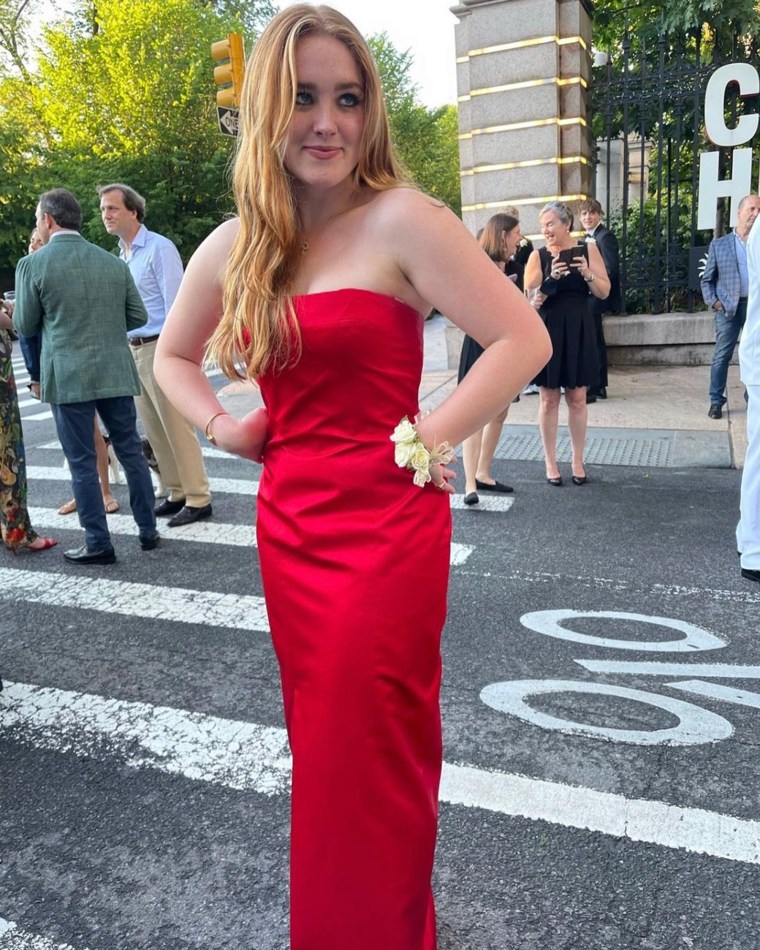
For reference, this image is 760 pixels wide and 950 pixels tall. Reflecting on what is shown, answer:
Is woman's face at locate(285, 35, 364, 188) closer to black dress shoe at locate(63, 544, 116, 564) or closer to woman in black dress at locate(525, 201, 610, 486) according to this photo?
black dress shoe at locate(63, 544, 116, 564)

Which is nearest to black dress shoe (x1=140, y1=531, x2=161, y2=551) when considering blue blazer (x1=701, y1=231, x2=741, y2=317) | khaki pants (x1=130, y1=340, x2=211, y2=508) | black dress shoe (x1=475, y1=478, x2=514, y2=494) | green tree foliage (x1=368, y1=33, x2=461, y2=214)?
khaki pants (x1=130, y1=340, x2=211, y2=508)

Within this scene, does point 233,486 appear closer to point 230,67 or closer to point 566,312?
point 566,312

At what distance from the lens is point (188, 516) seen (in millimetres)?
6113

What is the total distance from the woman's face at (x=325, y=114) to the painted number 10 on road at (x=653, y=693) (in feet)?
7.26

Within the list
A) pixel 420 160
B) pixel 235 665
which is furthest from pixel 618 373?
pixel 420 160

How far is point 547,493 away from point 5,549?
12.9 feet

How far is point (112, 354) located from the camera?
531 cm

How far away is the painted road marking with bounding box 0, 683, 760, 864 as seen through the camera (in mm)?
2541

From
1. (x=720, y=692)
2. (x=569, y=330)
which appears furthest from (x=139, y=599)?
(x=569, y=330)

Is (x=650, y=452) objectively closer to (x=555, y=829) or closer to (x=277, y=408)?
(x=555, y=829)

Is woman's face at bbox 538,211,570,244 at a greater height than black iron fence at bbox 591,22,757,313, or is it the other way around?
black iron fence at bbox 591,22,757,313

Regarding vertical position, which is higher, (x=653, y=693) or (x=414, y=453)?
(x=414, y=453)

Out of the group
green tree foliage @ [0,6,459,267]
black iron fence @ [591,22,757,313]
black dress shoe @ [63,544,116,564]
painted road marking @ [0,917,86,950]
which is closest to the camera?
painted road marking @ [0,917,86,950]

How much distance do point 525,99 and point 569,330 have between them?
5.92m
